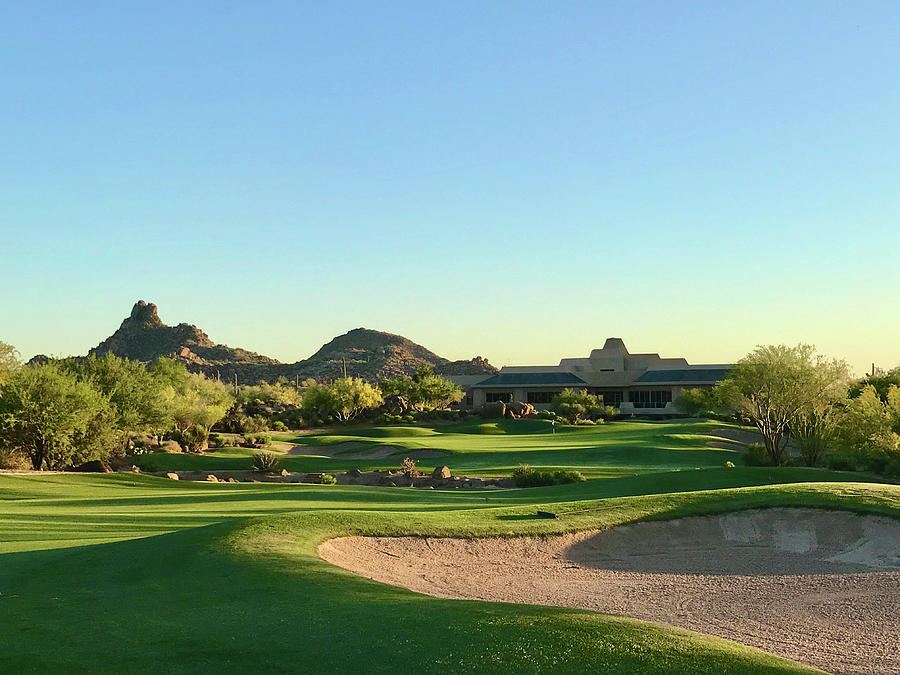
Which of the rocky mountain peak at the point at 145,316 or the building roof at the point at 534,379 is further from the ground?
the rocky mountain peak at the point at 145,316

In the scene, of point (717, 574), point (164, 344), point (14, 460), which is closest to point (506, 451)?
point (14, 460)

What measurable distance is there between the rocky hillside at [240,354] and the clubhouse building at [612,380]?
43.3 m

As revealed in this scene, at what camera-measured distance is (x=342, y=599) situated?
31.8ft

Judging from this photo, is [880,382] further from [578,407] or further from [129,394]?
[129,394]

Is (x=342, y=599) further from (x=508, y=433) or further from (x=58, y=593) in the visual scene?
(x=508, y=433)

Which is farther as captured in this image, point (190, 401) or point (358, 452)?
point (190, 401)

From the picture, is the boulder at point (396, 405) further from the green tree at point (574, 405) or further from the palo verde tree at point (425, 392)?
the green tree at point (574, 405)

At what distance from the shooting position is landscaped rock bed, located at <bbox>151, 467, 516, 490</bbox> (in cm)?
3466

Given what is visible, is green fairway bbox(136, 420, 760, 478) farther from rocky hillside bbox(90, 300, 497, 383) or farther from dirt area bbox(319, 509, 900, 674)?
rocky hillside bbox(90, 300, 497, 383)

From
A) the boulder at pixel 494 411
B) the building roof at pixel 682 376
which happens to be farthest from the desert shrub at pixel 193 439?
the building roof at pixel 682 376

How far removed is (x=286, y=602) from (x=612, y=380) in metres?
102

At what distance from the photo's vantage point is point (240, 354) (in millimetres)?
165875

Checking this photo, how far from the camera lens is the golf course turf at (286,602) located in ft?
24.2

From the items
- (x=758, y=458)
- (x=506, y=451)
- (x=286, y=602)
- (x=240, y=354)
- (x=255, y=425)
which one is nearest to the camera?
(x=286, y=602)
